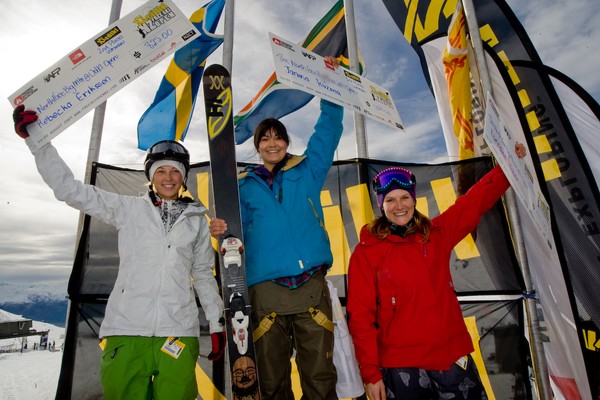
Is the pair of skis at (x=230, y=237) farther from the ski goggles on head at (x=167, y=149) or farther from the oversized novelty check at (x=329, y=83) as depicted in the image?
the oversized novelty check at (x=329, y=83)

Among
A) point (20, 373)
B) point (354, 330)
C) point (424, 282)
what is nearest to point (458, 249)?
point (424, 282)

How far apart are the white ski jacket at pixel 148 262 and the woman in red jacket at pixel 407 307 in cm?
→ 102

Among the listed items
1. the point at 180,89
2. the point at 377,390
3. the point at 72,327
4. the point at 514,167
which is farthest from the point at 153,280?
the point at 180,89

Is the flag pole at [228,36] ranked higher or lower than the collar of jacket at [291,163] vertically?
higher

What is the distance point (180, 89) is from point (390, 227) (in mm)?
3554

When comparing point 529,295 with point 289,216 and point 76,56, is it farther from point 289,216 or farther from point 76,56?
point 76,56

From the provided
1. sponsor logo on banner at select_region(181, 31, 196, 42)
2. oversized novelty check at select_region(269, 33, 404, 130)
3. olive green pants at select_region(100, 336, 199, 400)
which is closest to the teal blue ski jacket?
oversized novelty check at select_region(269, 33, 404, 130)

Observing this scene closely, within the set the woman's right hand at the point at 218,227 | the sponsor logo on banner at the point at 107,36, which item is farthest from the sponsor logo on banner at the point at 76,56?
the woman's right hand at the point at 218,227

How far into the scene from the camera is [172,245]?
2250mm

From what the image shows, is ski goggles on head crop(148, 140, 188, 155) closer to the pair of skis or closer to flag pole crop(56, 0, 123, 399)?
the pair of skis

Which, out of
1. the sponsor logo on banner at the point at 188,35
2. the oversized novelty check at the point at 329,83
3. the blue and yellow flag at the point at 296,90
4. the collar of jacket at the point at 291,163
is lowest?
the collar of jacket at the point at 291,163

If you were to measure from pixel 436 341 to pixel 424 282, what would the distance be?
12.5 inches

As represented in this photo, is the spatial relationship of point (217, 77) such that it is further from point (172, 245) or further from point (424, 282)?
point (424, 282)

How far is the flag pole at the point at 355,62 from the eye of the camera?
3809 mm
